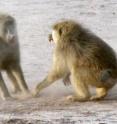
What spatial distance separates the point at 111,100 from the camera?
25.3ft

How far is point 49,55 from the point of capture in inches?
430

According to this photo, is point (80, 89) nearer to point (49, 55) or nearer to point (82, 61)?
point (82, 61)

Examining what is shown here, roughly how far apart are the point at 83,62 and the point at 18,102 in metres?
0.91

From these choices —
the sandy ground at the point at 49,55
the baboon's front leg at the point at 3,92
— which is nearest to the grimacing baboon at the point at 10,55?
the baboon's front leg at the point at 3,92

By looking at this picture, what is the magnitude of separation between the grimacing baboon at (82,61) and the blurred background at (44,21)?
1468 mm

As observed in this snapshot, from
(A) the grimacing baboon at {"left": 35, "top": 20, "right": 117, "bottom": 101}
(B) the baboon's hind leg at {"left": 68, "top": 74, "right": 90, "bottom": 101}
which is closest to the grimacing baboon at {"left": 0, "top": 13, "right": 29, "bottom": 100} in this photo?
(A) the grimacing baboon at {"left": 35, "top": 20, "right": 117, "bottom": 101}

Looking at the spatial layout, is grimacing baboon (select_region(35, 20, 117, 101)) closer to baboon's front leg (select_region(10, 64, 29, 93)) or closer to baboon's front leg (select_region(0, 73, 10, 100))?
baboon's front leg (select_region(0, 73, 10, 100))

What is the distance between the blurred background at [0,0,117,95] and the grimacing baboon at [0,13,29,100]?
0.47 m

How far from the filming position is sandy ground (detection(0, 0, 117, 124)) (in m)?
6.88

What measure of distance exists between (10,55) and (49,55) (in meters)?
2.35

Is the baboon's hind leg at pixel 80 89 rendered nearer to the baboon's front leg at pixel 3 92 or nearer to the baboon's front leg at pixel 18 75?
the baboon's front leg at pixel 3 92

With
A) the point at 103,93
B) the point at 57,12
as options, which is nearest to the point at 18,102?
the point at 103,93

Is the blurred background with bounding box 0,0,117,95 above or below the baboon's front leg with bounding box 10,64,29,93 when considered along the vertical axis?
below

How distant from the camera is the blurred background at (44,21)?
1046 cm
